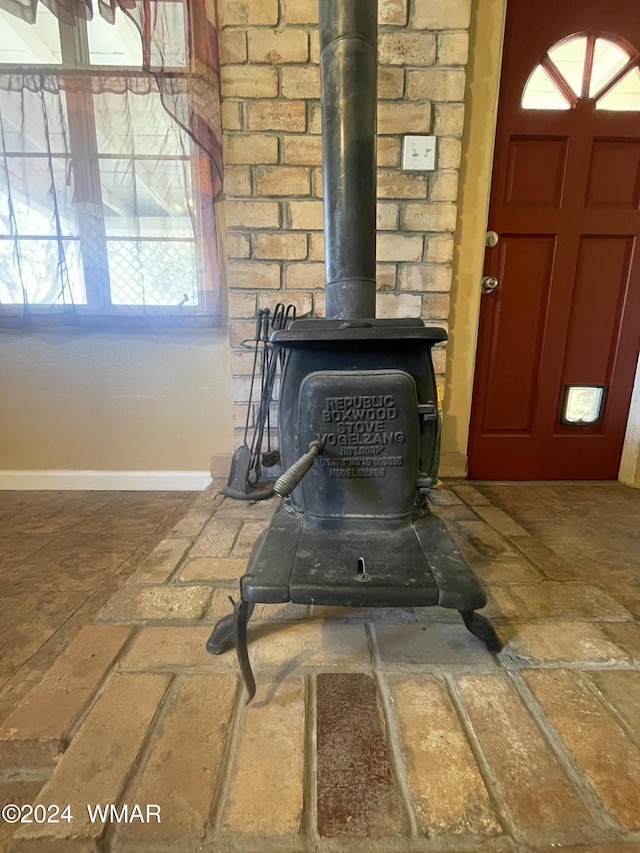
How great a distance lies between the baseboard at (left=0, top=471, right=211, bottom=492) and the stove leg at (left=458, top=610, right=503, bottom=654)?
1.40 meters

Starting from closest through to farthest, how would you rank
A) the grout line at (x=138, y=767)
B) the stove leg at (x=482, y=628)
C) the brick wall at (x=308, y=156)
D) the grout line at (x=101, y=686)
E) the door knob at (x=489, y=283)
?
the grout line at (x=138, y=767) → the grout line at (x=101, y=686) → the stove leg at (x=482, y=628) → the brick wall at (x=308, y=156) → the door knob at (x=489, y=283)

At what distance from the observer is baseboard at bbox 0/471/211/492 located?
6.35ft

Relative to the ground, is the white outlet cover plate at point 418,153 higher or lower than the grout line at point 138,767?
higher

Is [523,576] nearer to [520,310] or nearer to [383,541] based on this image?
[383,541]

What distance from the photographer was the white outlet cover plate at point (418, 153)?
1.53 m

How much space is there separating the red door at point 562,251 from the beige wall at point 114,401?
51.4 inches

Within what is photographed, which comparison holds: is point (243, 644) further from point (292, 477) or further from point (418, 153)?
point (418, 153)

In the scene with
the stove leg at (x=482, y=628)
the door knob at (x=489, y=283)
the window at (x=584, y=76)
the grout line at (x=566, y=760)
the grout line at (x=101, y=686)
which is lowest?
the grout line at (x=101, y=686)

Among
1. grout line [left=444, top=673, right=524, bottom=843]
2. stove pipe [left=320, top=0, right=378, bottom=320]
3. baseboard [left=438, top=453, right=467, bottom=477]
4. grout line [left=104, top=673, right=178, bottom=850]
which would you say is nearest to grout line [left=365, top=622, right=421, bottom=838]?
grout line [left=444, top=673, right=524, bottom=843]

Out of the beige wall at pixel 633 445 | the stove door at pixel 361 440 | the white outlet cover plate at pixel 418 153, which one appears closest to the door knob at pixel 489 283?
the white outlet cover plate at pixel 418 153

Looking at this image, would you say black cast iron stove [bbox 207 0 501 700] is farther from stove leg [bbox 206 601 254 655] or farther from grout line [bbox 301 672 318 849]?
grout line [bbox 301 672 318 849]

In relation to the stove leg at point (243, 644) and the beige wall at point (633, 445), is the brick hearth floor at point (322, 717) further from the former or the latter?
the beige wall at point (633, 445)

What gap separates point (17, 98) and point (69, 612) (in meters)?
1.99

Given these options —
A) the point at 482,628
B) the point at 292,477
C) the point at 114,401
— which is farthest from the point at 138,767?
the point at 114,401
